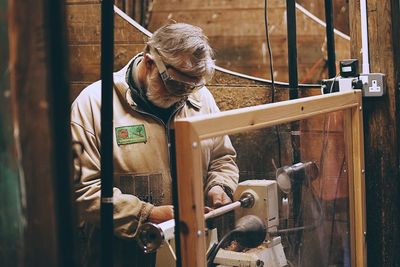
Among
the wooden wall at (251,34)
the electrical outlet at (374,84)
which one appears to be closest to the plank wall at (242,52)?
the wooden wall at (251,34)

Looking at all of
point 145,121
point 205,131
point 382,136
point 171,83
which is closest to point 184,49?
point 171,83

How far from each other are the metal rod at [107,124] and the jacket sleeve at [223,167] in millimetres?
512

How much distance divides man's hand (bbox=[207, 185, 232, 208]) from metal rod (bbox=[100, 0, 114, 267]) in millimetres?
531

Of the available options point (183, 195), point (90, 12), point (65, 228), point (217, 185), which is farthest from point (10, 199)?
point (90, 12)

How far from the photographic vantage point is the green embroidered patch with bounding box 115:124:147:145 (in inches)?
103

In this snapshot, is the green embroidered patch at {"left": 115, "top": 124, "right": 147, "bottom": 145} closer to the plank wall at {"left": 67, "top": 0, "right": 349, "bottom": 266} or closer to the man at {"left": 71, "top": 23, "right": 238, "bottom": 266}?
the man at {"left": 71, "top": 23, "right": 238, "bottom": 266}

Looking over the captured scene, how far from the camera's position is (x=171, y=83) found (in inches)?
103

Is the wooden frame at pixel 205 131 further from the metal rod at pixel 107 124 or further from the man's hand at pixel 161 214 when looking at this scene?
the man's hand at pixel 161 214

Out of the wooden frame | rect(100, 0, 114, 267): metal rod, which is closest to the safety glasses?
the wooden frame

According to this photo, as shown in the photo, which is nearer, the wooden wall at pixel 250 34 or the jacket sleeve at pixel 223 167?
the jacket sleeve at pixel 223 167

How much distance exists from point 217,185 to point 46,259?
59.9 inches

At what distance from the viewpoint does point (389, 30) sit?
290cm

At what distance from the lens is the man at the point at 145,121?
2.52 metres

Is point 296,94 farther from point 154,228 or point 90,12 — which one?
point 154,228
